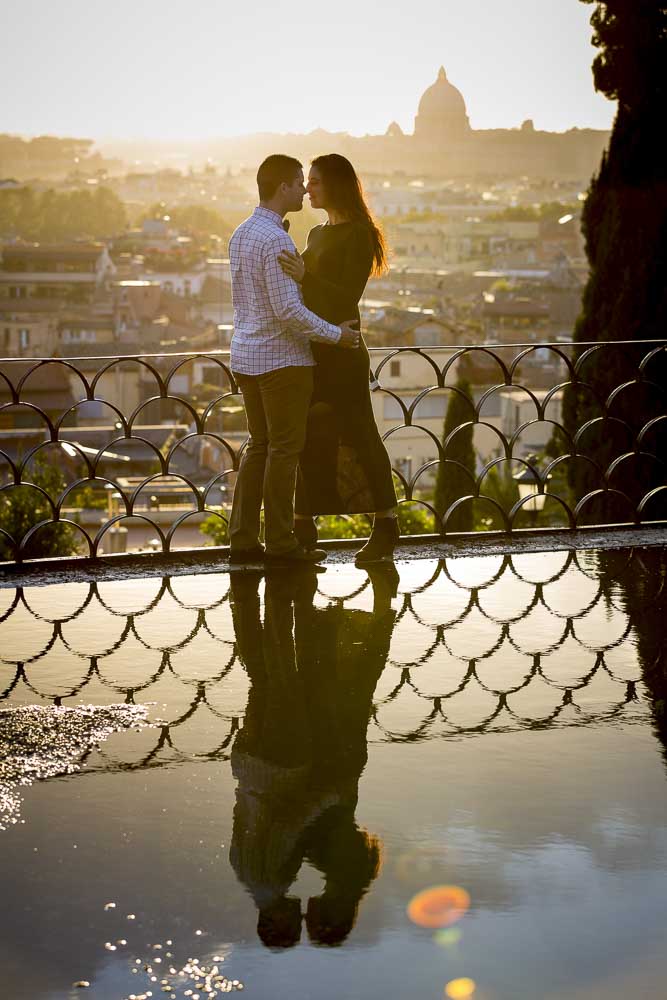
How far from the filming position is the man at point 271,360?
416cm

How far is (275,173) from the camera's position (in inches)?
163

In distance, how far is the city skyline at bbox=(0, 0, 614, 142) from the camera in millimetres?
67875

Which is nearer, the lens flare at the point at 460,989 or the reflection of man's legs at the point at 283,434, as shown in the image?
the lens flare at the point at 460,989

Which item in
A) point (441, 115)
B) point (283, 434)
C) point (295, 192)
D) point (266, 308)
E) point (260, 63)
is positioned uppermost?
point (260, 63)

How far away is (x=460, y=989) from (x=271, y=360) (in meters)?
2.59

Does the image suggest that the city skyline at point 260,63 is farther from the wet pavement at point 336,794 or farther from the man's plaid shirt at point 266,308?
the wet pavement at point 336,794

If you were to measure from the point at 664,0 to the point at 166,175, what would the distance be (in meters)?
97.4

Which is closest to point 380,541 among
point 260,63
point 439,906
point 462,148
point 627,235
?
point 439,906

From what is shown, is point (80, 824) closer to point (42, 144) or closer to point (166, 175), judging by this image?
point (42, 144)

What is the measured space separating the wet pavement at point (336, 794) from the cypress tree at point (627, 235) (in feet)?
27.9

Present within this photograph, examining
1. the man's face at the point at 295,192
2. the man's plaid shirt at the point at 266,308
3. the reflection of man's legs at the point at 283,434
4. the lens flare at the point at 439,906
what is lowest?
the lens flare at the point at 439,906

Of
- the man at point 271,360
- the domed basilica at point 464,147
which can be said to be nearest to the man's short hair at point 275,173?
the man at point 271,360

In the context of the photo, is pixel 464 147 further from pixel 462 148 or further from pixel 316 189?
pixel 316 189

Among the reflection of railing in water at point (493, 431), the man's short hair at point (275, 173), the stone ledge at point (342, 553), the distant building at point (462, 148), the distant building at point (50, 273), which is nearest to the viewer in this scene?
the man's short hair at point (275, 173)
